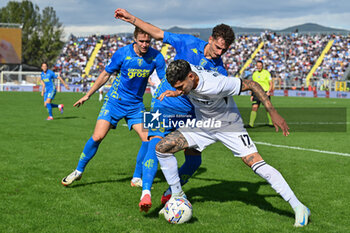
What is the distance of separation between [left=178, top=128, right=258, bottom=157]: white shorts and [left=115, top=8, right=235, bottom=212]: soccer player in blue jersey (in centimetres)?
59

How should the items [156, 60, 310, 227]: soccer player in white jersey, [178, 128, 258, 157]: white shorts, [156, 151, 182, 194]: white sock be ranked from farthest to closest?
[156, 151, 182, 194]: white sock, [178, 128, 258, 157]: white shorts, [156, 60, 310, 227]: soccer player in white jersey

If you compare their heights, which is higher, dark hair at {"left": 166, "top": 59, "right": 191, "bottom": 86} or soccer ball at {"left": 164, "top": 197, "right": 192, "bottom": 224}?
dark hair at {"left": 166, "top": 59, "right": 191, "bottom": 86}

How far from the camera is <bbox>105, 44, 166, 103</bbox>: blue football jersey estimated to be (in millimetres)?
5980

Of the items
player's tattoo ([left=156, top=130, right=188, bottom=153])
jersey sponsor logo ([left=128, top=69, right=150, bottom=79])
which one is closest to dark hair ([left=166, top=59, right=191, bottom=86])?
player's tattoo ([left=156, top=130, right=188, bottom=153])

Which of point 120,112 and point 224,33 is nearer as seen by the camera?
point 224,33

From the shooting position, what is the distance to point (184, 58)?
17.4 ft

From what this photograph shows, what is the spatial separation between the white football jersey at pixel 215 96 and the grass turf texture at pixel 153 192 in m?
1.12

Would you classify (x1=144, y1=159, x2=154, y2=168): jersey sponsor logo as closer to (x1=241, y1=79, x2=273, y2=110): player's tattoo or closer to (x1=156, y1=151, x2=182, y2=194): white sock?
(x1=156, y1=151, x2=182, y2=194): white sock

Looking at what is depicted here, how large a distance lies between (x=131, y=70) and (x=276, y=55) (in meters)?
50.1

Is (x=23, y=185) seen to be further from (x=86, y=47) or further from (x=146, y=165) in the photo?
(x=86, y=47)

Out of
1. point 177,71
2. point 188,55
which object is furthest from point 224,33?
point 177,71

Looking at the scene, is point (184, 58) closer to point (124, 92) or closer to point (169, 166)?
point (124, 92)

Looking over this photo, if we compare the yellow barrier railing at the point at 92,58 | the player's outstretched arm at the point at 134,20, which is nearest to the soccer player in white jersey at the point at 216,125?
the player's outstretched arm at the point at 134,20

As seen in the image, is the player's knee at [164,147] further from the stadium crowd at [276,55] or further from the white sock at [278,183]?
the stadium crowd at [276,55]
